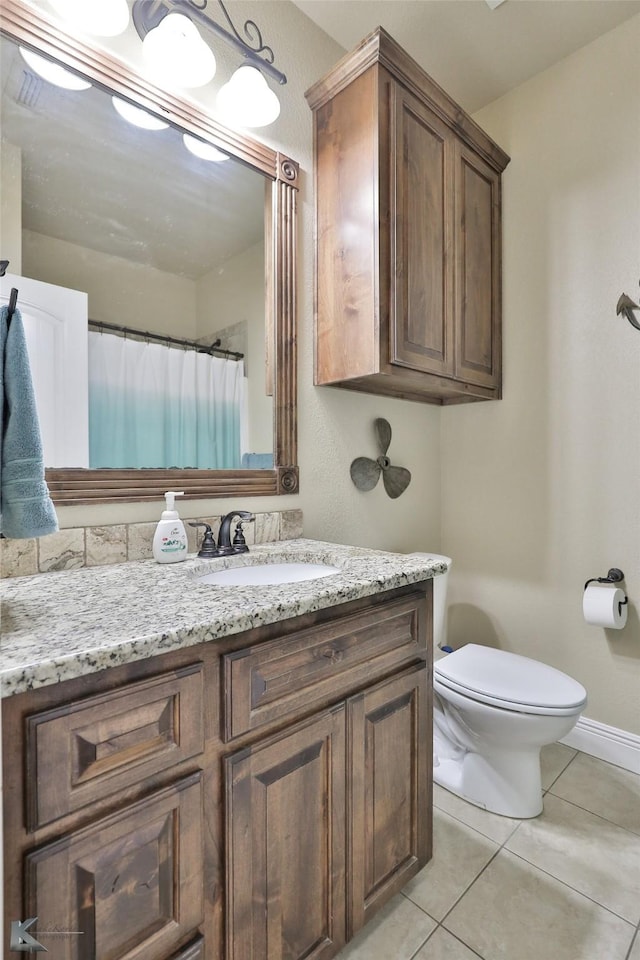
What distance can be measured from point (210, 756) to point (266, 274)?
142cm

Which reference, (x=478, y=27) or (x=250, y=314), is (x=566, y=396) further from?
(x=478, y=27)

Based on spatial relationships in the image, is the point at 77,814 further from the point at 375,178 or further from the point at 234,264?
the point at 375,178

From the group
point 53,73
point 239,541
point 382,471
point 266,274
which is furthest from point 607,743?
point 53,73

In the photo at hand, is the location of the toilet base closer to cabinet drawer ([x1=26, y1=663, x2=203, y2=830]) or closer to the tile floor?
the tile floor

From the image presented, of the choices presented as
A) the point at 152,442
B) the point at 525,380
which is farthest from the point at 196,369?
the point at 525,380

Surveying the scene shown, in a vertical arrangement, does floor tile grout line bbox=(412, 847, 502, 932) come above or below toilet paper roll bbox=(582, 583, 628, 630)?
below

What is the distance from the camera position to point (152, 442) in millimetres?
1318

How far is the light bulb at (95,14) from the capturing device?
1.13 meters

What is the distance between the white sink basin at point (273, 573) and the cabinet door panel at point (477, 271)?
994mm

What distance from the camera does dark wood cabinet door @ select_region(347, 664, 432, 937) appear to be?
102cm

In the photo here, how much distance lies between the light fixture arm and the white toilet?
2091mm

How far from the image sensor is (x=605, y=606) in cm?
171

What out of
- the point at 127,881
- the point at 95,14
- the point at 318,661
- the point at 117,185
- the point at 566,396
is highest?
the point at 95,14

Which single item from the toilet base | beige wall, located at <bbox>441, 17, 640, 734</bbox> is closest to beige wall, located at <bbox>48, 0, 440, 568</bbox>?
beige wall, located at <bbox>441, 17, 640, 734</bbox>
